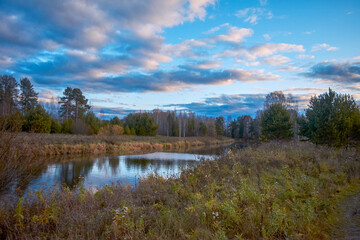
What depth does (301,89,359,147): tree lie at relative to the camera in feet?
52.5

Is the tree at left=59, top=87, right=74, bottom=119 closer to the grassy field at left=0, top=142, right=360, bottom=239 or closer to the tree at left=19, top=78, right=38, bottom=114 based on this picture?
the tree at left=19, top=78, right=38, bottom=114

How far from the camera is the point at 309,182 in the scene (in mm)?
8086

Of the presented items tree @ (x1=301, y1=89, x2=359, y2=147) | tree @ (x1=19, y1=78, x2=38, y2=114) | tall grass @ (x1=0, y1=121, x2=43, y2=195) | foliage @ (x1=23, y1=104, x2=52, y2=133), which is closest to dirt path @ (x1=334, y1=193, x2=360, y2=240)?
tall grass @ (x1=0, y1=121, x2=43, y2=195)

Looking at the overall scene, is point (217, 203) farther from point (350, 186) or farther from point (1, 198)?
point (350, 186)

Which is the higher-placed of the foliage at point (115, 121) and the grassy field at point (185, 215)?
the foliage at point (115, 121)

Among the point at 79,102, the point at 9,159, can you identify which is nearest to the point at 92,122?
the point at 79,102

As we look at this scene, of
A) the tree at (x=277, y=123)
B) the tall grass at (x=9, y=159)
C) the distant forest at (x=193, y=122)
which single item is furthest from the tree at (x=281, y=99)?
the tall grass at (x=9, y=159)

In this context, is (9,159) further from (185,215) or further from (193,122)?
(193,122)

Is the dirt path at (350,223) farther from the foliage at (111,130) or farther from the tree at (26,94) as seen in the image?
the tree at (26,94)

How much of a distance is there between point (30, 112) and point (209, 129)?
55997 mm

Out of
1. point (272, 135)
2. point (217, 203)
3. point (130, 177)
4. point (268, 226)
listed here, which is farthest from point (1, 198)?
point (272, 135)

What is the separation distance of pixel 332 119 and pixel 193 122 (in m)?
68.7

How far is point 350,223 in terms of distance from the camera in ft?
18.8

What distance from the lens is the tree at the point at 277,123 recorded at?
24250 millimetres
